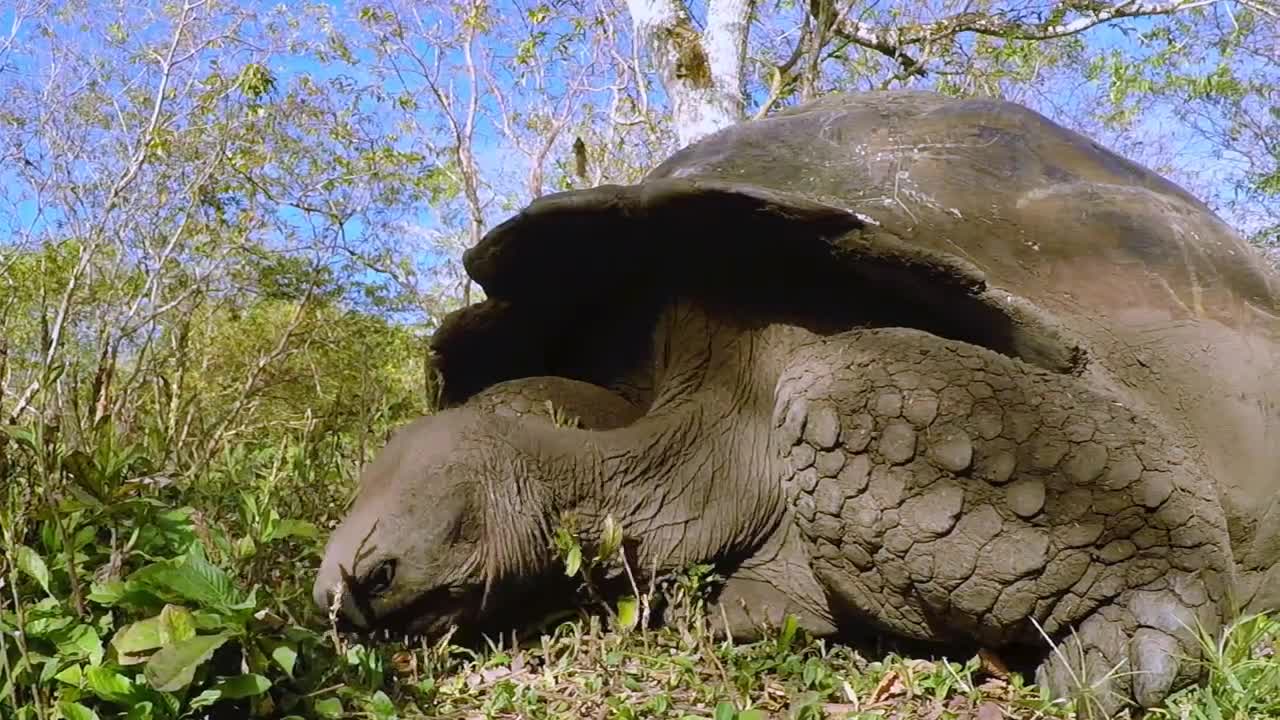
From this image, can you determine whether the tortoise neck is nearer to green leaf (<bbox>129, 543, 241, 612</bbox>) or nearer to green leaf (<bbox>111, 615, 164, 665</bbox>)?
green leaf (<bbox>129, 543, 241, 612</bbox>)

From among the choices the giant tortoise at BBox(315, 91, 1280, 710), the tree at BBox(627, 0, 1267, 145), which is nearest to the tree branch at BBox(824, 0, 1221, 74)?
the tree at BBox(627, 0, 1267, 145)

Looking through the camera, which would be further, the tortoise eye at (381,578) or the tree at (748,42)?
the tree at (748,42)

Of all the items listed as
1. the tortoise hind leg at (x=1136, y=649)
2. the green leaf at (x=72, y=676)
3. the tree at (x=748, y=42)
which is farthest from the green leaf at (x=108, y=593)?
the tree at (x=748, y=42)

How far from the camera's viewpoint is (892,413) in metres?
1.86

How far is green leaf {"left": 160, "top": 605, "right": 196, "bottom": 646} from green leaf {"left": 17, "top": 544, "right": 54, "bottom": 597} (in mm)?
306

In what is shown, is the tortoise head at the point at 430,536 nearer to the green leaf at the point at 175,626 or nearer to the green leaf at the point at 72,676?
the green leaf at the point at 175,626

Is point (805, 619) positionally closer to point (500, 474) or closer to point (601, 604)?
point (601, 604)

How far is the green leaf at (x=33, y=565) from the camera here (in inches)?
63.0

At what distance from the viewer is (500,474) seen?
207cm

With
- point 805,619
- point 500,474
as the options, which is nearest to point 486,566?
point 500,474

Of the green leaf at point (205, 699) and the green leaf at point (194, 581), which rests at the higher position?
the green leaf at point (194, 581)

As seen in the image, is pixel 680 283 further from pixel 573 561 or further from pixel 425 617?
pixel 425 617

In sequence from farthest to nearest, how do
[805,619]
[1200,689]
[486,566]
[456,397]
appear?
[456,397] < [805,619] < [486,566] < [1200,689]

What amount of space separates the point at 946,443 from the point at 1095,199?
2.66 ft
